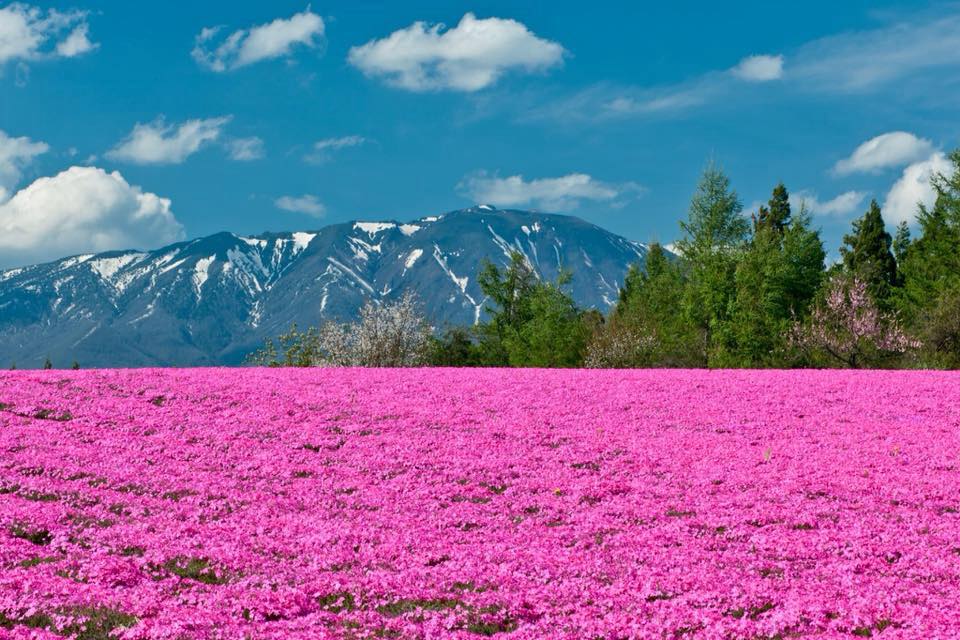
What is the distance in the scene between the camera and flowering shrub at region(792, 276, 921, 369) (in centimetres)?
5144

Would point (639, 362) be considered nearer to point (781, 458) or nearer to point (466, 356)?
point (466, 356)

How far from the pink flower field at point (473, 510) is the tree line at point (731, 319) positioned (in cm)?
2306

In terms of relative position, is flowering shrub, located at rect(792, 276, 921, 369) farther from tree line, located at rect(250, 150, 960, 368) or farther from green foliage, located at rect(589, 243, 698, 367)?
green foliage, located at rect(589, 243, 698, 367)

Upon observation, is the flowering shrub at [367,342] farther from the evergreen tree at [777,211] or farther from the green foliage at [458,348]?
the evergreen tree at [777,211]

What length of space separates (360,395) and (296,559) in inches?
622

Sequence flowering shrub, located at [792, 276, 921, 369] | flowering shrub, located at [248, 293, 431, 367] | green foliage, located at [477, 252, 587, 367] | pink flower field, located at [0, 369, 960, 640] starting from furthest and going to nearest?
green foliage, located at [477, 252, 587, 367] < flowering shrub, located at [248, 293, 431, 367] < flowering shrub, located at [792, 276, 921, 369] < pink flower field, located at [0, 369, 960, 640]

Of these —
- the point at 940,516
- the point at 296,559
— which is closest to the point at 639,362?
the point at 940,516

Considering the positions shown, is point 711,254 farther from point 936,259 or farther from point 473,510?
point 473,510

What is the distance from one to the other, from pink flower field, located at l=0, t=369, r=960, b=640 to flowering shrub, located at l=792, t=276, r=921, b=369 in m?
21.7

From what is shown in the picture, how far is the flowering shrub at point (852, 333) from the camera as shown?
5144 cm

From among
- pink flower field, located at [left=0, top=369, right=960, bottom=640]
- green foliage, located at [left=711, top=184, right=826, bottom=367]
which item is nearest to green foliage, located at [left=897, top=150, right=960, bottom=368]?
green foliage, located at [left=711, top=184, right=826, bottom=367]

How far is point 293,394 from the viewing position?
28.6 m

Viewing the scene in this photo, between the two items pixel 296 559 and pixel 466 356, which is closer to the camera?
pixel 296 559

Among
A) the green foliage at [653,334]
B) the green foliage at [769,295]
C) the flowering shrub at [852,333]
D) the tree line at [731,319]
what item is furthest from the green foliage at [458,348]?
the flowering shrub at [852,333]
